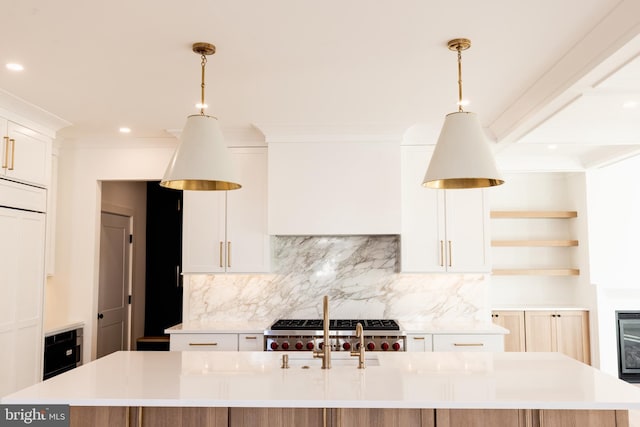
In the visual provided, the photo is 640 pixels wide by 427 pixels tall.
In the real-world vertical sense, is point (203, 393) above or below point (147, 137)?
below

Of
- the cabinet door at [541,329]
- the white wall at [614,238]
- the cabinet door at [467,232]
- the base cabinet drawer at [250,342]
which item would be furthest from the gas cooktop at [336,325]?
the white wall at [614,238]

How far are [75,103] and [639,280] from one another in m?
5.68

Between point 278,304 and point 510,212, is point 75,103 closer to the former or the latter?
point 278,304

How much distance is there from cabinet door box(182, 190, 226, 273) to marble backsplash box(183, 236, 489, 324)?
10.6 inches

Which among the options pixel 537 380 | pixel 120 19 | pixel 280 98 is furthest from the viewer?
pixel 280 98

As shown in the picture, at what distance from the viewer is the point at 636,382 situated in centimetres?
527

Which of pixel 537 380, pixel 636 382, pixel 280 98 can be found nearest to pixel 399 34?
pixel 280 98

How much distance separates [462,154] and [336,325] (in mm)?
2335

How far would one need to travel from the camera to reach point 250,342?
401 cm

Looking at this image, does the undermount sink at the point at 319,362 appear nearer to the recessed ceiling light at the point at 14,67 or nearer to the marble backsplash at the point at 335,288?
the marble backsplash at the point at 335,288

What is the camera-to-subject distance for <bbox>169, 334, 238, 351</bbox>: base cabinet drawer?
402 cm

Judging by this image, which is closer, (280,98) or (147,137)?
(280,98)

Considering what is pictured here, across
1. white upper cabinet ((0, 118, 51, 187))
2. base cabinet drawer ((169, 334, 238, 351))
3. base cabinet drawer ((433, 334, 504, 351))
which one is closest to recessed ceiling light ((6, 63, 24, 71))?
white upper cabinet ((0, 118, 51, 187))

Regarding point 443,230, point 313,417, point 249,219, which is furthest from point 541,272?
point 313,417
